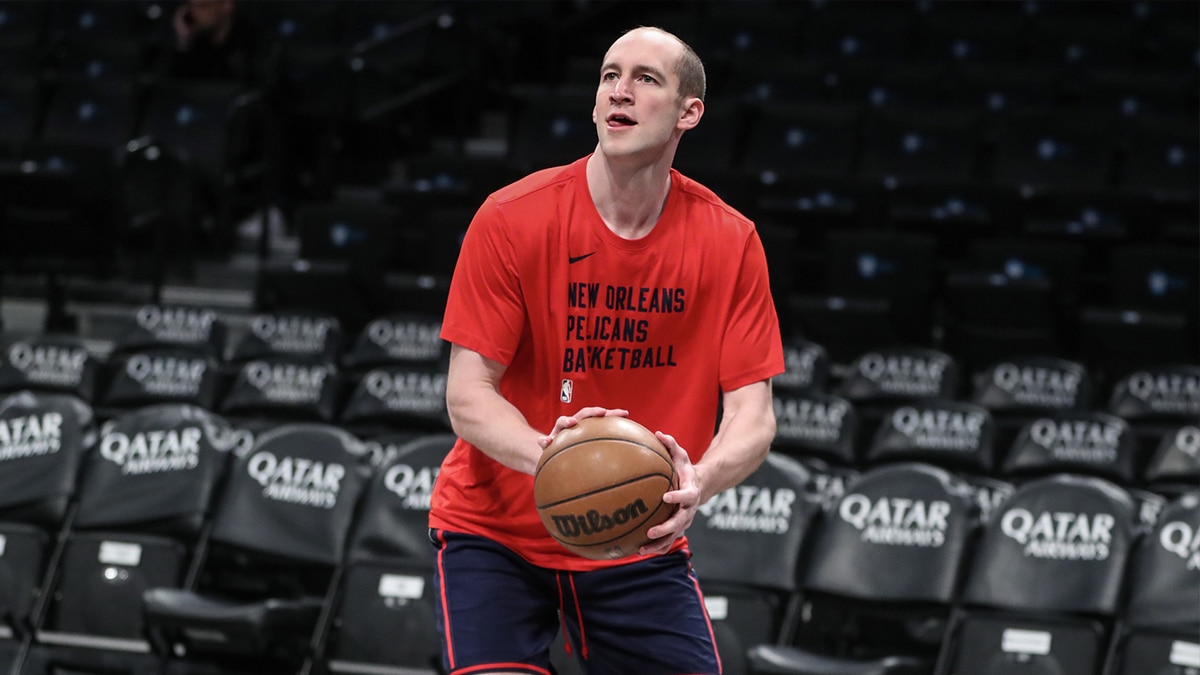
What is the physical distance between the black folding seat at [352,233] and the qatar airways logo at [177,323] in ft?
3.47

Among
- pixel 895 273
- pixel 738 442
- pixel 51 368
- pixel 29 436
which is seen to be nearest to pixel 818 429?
pixel 895 273

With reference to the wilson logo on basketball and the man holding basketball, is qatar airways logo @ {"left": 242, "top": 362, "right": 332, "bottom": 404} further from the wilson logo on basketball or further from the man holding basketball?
the wilson logo on basketball

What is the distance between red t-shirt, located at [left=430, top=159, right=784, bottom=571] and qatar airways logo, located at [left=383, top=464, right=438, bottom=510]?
205cm

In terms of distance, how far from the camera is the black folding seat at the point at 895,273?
8141 millimetres

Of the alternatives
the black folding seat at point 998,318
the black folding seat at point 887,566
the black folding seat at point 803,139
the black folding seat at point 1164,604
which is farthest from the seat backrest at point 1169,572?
the black folding seat at point 803,139

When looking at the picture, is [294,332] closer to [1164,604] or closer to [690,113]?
[1164,604]

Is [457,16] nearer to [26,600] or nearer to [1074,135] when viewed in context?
[1074,135]

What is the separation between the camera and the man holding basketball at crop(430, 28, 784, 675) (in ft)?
10.2

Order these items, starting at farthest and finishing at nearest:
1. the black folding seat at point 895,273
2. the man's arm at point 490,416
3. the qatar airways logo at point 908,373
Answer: the black folding seat at point 895,273, the qatar airways logo at point 908,373, the man's arm at point 490,416

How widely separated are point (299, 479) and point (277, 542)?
232 mm

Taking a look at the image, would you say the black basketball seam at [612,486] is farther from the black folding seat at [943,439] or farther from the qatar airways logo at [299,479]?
the black folding seat at [943,439]

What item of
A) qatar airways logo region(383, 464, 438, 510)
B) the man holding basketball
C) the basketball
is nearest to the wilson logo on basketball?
the basketball

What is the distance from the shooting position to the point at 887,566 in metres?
5.00

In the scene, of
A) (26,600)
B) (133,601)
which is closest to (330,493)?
(133,601)
